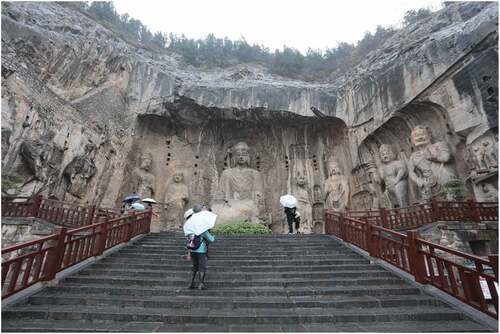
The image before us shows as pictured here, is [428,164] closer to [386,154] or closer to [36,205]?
[386,154]

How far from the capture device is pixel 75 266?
4.83 metres

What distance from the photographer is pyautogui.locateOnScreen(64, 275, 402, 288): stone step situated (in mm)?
4535

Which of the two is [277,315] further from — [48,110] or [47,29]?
[47,29]

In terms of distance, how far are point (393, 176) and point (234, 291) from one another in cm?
920

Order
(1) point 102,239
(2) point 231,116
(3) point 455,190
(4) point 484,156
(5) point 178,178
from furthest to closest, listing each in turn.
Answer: (2) point 231,116, (5) point 178,178, (3) point 455,190, (4) point 484,156, (1) point 102,239

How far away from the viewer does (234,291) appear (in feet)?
13.9

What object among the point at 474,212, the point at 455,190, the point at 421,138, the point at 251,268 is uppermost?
the point at 421,138

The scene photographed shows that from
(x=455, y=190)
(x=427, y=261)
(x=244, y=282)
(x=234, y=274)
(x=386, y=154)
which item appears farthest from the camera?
(x=386, y=154)

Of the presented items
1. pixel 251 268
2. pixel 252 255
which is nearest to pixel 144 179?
pixel 252 255

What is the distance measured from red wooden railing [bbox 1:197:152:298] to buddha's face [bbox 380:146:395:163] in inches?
364

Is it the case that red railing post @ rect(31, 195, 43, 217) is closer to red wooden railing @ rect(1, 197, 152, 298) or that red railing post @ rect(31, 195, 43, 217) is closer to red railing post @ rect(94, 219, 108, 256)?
red wooden railing @ rect(1, 197, 152, 298)

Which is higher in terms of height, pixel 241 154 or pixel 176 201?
pixel 241 154

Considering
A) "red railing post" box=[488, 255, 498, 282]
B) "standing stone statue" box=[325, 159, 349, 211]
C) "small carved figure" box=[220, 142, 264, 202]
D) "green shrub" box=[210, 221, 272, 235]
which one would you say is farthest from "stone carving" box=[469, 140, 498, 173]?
"small carved figure" box=[220, 142, 264, 202]

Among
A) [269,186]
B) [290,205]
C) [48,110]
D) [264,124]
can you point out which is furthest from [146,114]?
[290,205]
